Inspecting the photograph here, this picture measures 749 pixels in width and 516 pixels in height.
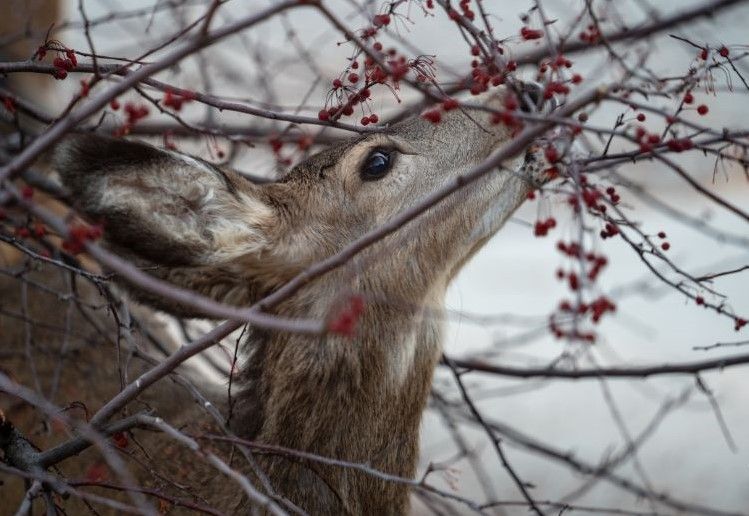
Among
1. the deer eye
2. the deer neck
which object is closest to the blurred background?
the deer neck

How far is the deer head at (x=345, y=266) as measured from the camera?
10.8 ft

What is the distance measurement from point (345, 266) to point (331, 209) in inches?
9.6

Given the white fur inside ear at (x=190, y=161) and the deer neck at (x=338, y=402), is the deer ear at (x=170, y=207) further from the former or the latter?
the deer neck at (x=338, y=402)

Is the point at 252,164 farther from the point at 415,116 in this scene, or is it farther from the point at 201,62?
the point at 415,116

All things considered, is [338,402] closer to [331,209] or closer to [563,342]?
[331,209]

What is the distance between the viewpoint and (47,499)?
235cm

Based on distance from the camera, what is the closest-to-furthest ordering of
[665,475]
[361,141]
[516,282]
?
[361,141]
[665,475]
[516,282]

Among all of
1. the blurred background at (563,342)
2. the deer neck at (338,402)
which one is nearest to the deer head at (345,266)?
the deer neck at (338,402)

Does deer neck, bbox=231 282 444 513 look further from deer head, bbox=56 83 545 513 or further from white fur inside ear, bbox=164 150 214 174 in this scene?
white fur inside ear, bbox=164 150 214 174

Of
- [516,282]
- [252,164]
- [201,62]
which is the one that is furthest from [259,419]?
[516,282]

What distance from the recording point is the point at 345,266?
348 cm

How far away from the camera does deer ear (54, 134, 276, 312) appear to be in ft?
9.25

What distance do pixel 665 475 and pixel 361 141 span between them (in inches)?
183

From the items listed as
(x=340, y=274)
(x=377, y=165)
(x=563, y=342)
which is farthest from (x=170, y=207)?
(x=563, y=342)
